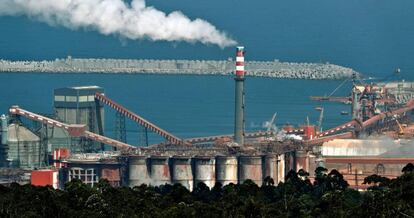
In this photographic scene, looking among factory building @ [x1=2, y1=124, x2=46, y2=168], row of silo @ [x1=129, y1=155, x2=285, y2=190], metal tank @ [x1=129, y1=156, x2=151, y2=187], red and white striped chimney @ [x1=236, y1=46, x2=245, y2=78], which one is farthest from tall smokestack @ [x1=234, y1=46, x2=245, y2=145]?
factory building @ [x1=2, y1=124, x2=46, y2=168]

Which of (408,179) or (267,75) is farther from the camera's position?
(267,75)

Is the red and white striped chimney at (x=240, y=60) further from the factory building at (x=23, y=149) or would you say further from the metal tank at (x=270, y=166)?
the factory building at (x=23, y=149)

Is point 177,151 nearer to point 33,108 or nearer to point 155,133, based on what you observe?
point 155,133

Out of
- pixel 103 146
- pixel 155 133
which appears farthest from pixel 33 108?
pixel 103 146

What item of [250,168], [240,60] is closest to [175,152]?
[250,168]

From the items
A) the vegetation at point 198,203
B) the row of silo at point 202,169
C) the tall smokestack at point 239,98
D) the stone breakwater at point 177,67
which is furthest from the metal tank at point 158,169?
the stone breakwater at point 177,67

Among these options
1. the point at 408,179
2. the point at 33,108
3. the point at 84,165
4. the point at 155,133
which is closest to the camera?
the point at 408,179
